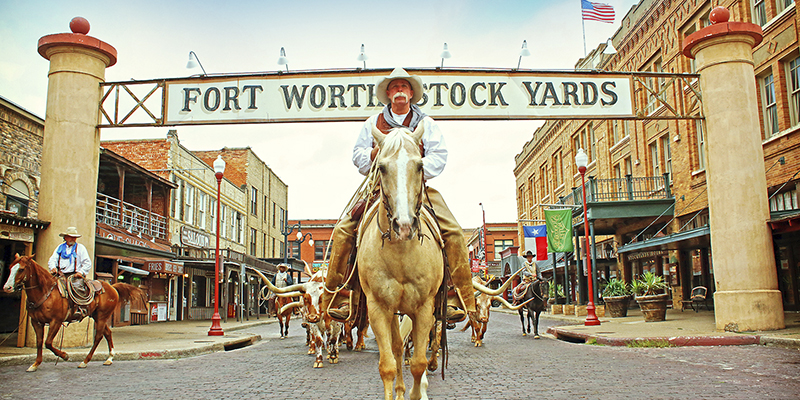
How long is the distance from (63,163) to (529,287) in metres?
12.3

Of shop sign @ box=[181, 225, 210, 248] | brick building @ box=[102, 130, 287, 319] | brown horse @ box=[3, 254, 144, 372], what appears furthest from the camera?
shop sign @ box=[181, 225, 210, 248]

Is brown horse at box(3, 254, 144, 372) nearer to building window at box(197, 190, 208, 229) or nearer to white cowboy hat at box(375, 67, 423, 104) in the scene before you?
white cowboy hat at box(375, 67, 423, 104)

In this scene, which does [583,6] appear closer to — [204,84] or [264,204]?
[204,84]

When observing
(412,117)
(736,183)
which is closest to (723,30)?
(736,183)

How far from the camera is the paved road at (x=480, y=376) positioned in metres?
7.30

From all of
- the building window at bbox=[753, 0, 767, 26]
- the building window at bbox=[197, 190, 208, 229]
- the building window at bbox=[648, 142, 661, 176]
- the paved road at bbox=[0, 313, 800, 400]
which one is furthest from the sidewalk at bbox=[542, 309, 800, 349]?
the building window at bbox=[197, 190, 208, 229]

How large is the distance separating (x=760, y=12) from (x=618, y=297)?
33.9 feet

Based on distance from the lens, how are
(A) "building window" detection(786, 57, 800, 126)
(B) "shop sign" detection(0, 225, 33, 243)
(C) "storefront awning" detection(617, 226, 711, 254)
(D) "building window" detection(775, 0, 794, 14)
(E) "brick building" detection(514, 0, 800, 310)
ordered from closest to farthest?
(B) "shop sign" detection(0, 225, 33, 243) < (C) "storefront awning" detection(617, 226, 711, 254) < (A) "building window" detection(786, 57, 800, 126) < (E) "brick building" detection(514, 0, 800, 310) < (D) "building window" detection(775, 0, 794, 14)

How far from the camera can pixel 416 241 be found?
192 inches

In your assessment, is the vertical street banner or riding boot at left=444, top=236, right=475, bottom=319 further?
the vertical street banner

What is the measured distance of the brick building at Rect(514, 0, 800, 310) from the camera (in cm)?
1728

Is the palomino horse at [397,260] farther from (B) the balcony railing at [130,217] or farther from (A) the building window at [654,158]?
(A) the building window at [654,158]

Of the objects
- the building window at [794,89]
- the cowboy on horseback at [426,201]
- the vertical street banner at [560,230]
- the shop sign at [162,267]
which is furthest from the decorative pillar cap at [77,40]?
the building window at [794,89]

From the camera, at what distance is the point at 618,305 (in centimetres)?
2208
